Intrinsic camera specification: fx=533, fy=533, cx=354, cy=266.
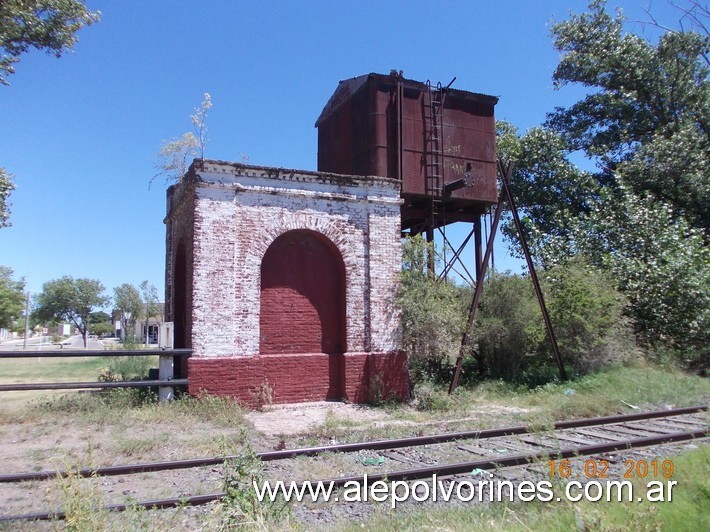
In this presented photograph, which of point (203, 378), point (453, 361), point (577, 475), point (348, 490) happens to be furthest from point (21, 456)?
point (453, 361)

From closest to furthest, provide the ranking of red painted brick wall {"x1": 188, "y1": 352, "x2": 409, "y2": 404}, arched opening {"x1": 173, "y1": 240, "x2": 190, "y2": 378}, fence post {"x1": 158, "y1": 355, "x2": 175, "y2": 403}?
fence post {"x1": 158, "y1": 355, "x2": 175, "y2": 403} → red painted brick wall {"x1": 188, "y1": 352, "x2": 409, "y2": 404} → arched opening {"x1": 173, "y1": 240, "x2": 190, "y2": 378}

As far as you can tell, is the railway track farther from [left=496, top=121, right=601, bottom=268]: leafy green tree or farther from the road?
the road

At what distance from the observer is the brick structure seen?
1103 cm

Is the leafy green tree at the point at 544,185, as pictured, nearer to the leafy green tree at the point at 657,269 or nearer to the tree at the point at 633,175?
the tree at the point at 633,175

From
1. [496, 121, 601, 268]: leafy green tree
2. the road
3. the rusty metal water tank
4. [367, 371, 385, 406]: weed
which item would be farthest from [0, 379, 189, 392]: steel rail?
the road

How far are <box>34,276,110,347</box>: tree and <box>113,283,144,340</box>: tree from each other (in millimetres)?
5949

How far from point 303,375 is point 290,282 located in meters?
2.12

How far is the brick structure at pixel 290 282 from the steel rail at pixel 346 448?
4.12m

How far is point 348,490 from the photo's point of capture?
5.72 m

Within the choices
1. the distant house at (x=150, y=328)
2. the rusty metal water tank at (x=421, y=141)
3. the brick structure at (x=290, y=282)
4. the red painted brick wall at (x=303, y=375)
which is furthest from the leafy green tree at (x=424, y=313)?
the distant house at (x=150, y=328)

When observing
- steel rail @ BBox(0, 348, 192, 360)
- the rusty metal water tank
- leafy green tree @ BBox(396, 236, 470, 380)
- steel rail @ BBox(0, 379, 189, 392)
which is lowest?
steel rail @ BBox(0, 379, 189, 392)

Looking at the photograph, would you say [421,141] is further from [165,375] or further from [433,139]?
[165,375]

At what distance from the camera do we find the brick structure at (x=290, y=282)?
11031 millimetres

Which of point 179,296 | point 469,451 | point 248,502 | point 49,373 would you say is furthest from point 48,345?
point 248,502
